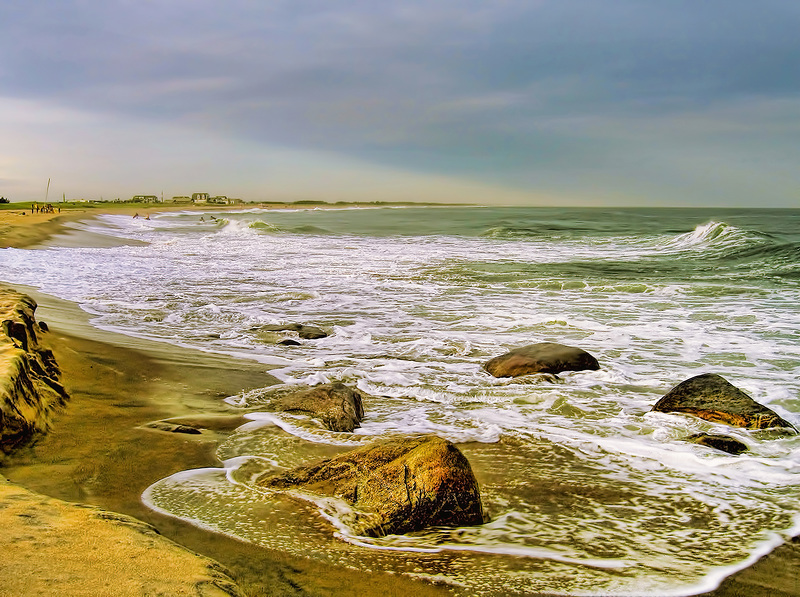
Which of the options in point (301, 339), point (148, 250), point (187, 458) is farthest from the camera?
point (148, 250)

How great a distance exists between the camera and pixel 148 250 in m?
24.2

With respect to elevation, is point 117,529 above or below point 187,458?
above

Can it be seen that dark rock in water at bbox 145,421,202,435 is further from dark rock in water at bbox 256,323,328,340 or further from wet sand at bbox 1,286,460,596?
dark rock in water at bbox 256,323,328,340

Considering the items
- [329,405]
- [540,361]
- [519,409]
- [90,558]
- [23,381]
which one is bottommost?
[519,409]

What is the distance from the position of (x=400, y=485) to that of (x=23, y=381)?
2.70 m

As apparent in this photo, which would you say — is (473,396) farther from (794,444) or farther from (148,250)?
(148,250)

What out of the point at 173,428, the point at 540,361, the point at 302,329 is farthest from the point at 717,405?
the point at 302,329

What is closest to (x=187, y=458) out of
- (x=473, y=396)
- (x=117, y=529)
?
(x=117, y=529)

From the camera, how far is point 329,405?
16.9ft

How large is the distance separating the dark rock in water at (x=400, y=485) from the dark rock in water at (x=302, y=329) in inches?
198

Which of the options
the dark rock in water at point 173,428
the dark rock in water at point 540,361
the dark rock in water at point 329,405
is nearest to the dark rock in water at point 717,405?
the dark rock in water at point 540,361

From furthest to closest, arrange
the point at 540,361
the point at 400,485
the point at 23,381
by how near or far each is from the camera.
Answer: the point at 540,361, the point at 23,381, the point at 400,485

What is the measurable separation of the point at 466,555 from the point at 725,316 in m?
9.69

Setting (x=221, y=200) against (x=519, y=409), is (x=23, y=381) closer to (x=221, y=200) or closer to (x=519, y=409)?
(x=519, y=409)
